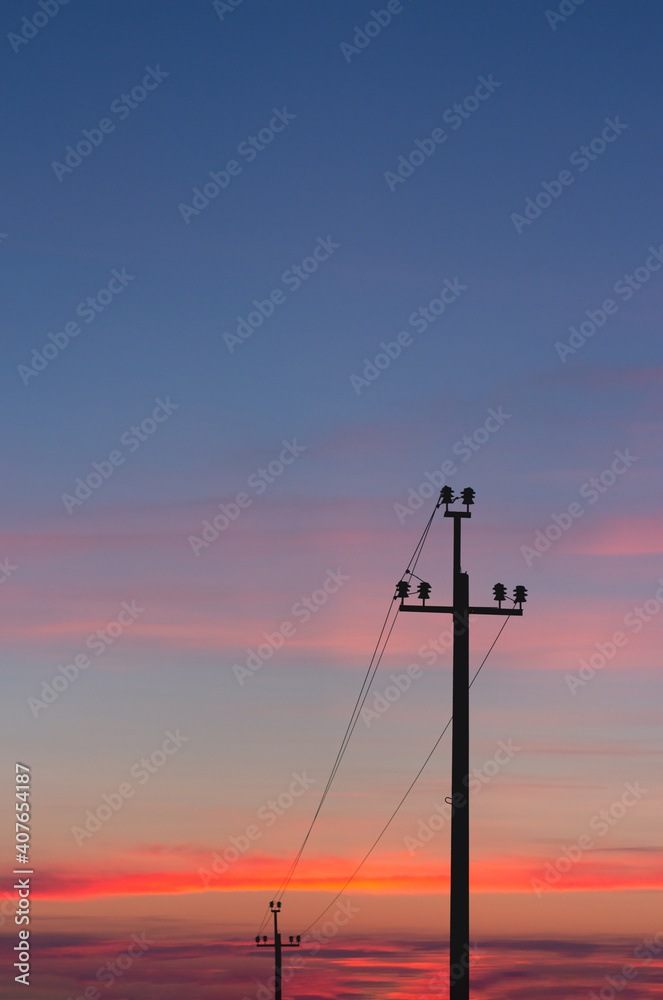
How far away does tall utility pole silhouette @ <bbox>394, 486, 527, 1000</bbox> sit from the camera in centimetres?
2812

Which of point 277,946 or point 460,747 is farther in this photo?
point 277,946

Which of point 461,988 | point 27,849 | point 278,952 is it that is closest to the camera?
point 461,988

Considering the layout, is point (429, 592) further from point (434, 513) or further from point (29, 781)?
point (29, 781)

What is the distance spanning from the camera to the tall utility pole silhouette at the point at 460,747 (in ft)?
92.3

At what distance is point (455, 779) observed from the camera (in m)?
28.9

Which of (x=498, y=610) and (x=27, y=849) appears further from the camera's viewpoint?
(x=27, y=849)

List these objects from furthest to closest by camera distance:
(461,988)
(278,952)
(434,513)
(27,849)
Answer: (278,952) → (27,849) → (434,513) → (461,988)

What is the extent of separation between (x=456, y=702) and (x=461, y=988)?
560 centimetres

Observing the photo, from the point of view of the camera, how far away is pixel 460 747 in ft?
95.3

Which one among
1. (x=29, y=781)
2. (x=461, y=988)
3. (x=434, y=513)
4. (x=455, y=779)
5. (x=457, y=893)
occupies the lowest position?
(x=461, y=988)

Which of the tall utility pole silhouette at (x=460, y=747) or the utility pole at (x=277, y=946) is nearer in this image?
the tall utility pole silhouette at (x=460, y=747)

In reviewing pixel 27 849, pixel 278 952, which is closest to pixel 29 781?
pixel 27 849

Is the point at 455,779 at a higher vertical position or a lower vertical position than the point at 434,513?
lower

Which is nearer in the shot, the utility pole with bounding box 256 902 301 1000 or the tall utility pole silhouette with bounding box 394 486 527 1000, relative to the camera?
the tall utility pole silhouette with bounding box 394 486 527 1000
